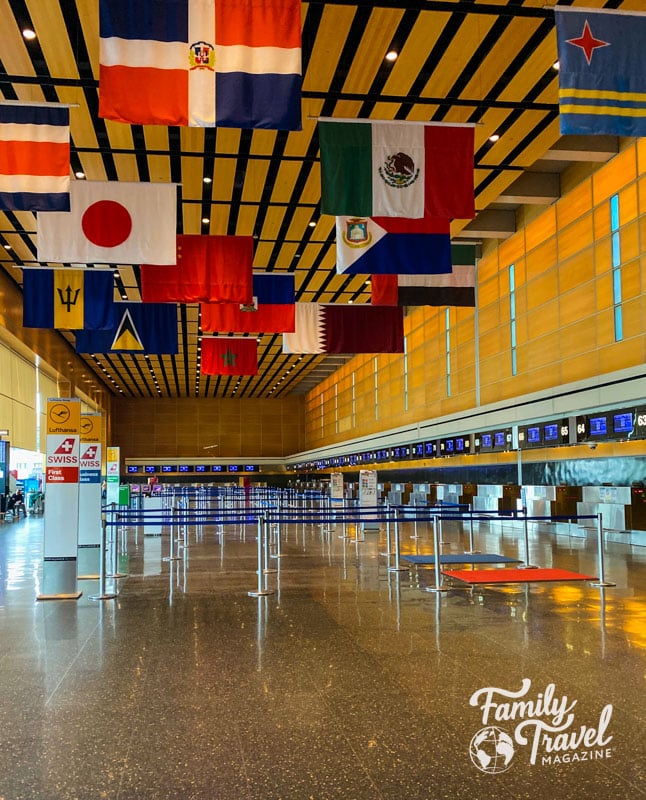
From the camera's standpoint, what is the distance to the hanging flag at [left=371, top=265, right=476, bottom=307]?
16984mm

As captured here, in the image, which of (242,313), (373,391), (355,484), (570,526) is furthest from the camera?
(355,484)

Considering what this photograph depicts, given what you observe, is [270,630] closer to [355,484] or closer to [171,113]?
[171,113]

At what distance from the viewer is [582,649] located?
23.1 feet

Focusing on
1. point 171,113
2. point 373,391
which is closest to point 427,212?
point 171,113

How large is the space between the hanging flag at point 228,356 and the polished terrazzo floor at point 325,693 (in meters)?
12.7

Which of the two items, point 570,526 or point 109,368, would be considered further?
point 109,368

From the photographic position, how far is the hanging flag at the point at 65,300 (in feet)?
53.5

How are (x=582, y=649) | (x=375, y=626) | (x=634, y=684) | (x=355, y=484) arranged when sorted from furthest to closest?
(x=355, y=484) < (x=375, y=626) < (x=582, y=649) < (x=634, y=684)

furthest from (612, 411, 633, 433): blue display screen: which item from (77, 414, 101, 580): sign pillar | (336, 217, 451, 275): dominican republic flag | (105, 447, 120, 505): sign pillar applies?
(105, 447, 120, 505): sign pillar

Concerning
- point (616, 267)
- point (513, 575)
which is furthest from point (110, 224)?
point (616, 267)

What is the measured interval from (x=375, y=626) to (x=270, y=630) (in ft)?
3.79

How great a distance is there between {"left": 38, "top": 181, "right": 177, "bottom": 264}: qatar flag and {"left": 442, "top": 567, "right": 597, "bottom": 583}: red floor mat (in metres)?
6.84

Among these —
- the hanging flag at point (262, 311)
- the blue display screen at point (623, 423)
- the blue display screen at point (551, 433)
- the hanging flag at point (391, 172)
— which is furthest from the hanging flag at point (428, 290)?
the hanging flag at point (391, 172)

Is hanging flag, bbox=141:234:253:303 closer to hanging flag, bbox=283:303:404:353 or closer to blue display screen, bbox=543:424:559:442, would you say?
hanging flag, bbox=283:303:404:353
